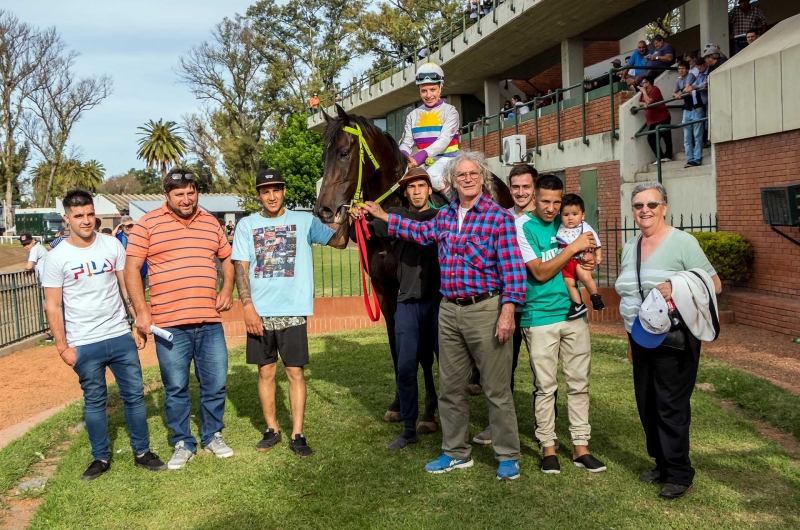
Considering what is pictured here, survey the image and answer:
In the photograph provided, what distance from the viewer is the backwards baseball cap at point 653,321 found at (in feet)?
13.4

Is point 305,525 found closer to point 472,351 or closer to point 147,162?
point 472,351

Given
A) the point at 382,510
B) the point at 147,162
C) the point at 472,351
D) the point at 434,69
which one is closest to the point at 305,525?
the point at 382,510

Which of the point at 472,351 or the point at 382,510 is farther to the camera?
the point at 472,351

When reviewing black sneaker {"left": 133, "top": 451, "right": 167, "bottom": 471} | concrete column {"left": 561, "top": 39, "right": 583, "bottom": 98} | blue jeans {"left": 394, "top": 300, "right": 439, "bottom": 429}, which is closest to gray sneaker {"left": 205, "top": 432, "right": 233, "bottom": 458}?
black sneaker {"left": 133, "top": 451, "right": 167, "bottom": 471}

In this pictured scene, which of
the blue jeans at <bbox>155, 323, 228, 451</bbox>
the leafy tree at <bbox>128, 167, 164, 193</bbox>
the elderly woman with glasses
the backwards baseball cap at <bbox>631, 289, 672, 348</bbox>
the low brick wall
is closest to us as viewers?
the backwards baseball cap at <bbox>631, 289, 672, 348</bbox>

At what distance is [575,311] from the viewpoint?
479cm

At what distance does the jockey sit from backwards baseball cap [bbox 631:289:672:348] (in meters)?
2.38

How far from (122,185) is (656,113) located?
106 metres

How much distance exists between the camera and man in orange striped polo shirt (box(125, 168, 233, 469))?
17.1ft

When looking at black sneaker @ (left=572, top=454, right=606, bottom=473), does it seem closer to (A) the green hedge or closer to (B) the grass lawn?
(B) the grass lawn

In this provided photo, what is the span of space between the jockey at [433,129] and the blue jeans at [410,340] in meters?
1.20

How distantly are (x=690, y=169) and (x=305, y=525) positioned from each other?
10.8 m

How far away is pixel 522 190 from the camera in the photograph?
5.05 m

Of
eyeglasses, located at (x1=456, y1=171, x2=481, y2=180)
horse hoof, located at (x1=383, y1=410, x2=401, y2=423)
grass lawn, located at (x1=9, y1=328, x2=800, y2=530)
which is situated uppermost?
eyeglasses, located at (x1=456, y1=171, x2=481, y2=180)
